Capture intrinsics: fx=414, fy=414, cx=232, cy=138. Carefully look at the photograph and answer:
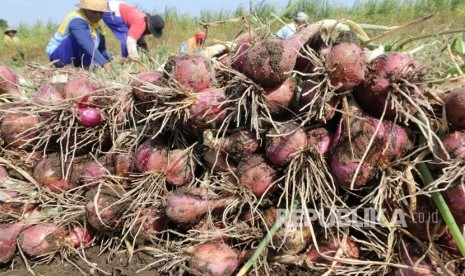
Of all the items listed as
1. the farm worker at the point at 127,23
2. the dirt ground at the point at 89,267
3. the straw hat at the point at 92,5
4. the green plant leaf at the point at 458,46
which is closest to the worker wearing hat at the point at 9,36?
the farm worker at the point at 127,23

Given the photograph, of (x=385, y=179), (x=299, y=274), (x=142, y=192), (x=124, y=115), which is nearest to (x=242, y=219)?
(x=299, y=274)

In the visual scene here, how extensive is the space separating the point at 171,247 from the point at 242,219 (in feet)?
1.12

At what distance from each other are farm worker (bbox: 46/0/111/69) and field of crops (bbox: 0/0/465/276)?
2.60m

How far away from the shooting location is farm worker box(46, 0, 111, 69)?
4.65 metres

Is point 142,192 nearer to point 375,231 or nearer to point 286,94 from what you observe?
point 286,94

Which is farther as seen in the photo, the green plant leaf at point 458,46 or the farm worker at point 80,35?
the farm worker at point 80,35

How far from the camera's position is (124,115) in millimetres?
1988

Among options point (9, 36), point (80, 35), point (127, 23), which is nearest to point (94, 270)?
point (80, 35)

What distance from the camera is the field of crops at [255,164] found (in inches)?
58.1

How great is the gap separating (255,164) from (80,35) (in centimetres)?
368

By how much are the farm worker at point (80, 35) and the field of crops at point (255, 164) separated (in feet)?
8.53

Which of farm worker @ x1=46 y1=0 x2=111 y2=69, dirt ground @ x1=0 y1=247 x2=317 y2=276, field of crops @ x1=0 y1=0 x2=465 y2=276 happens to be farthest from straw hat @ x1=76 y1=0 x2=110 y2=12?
dirt ground @ x1=0 y1=247 x2=317 y2=276

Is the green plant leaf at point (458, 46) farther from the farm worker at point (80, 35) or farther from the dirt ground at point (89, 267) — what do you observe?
the farm worker at point (80, 35)

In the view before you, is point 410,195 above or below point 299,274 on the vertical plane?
above
